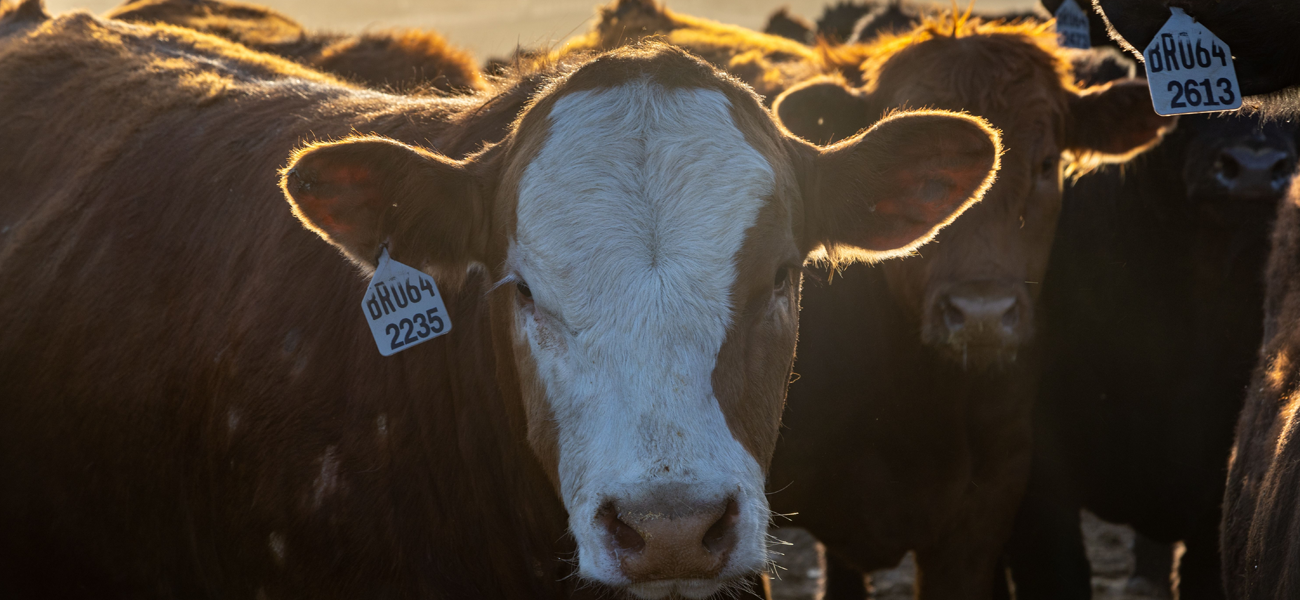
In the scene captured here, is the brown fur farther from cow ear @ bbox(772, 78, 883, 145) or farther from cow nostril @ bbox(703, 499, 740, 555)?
cow ear @ bbox(772, 78, 883, 145)

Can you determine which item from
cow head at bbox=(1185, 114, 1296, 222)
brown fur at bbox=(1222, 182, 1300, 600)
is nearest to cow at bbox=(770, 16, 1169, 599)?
cow head at bbox=(1185, 114, 1296, 222)

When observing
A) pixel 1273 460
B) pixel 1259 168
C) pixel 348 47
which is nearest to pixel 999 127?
pixel 1259 168

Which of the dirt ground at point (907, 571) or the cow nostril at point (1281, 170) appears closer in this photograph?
the cow nostril at point (1281, 170)

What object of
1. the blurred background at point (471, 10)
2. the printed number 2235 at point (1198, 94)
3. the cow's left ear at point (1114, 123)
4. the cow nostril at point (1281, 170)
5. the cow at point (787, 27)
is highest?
the blurred background at point (471, 10)

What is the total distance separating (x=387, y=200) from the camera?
255 centimetres

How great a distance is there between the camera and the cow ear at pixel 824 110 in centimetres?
392

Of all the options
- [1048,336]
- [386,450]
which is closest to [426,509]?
[386,450]

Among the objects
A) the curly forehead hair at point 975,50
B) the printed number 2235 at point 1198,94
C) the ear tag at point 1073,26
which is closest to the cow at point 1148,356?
the curly forehead hair at point 975,50

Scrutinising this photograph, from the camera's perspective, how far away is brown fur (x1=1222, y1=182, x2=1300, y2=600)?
96.2 inches

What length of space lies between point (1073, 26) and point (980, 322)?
2394mm

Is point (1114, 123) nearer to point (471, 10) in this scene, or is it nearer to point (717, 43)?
point (717, 43)

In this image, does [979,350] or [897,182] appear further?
[979,350]

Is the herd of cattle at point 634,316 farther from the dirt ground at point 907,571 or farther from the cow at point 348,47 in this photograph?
the dirt ground at point 907,571

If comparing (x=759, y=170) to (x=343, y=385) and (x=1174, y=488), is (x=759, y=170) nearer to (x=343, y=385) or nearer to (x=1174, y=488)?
(x=343, y=385)
